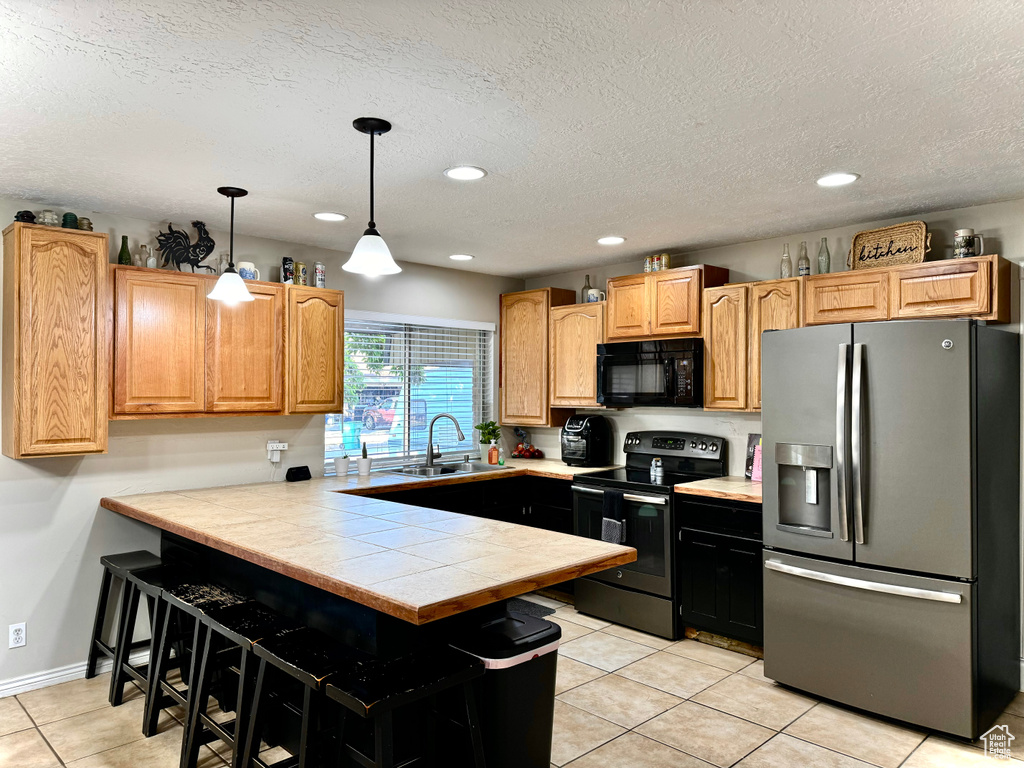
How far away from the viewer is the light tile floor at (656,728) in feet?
8.93

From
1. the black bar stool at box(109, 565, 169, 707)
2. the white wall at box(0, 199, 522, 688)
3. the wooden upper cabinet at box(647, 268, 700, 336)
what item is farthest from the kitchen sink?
the black bar stool at box(109, 565, 169, 707)

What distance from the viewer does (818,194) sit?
3.23m

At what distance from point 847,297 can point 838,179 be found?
87cm

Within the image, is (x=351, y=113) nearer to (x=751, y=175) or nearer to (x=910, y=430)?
(x=751, y=175)

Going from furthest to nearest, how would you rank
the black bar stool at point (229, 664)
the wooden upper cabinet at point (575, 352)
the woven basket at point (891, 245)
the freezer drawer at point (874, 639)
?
the wooden upper cabinet at point (575, 352) → the woven basket at point (891, 245) → the freezer drawer at point (874, 639) → the black bar stool at point (229, 664)

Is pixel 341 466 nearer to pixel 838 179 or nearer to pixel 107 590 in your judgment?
pixel 107 590

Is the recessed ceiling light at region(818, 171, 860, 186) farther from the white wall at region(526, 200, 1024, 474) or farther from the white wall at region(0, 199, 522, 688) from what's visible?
the white wall at region(0, 199, 522, 688)

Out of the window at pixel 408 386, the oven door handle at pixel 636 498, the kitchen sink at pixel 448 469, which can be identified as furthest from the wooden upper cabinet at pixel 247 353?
the oven door handle at pixel 636 498

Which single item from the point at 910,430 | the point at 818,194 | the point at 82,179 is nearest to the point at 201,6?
the point at 82,179

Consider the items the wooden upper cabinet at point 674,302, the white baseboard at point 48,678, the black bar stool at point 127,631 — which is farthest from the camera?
the wooden upper cabinet at point 674,302

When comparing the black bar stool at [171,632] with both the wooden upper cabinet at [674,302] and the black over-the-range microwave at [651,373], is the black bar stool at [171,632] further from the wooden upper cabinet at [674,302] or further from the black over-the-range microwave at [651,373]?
the wooden upper cabinet at [674,302]

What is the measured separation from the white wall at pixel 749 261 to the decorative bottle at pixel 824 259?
0.10 meters

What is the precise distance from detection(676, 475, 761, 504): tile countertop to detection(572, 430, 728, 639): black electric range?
11 cm

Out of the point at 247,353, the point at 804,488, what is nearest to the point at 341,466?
the point at 247,353
